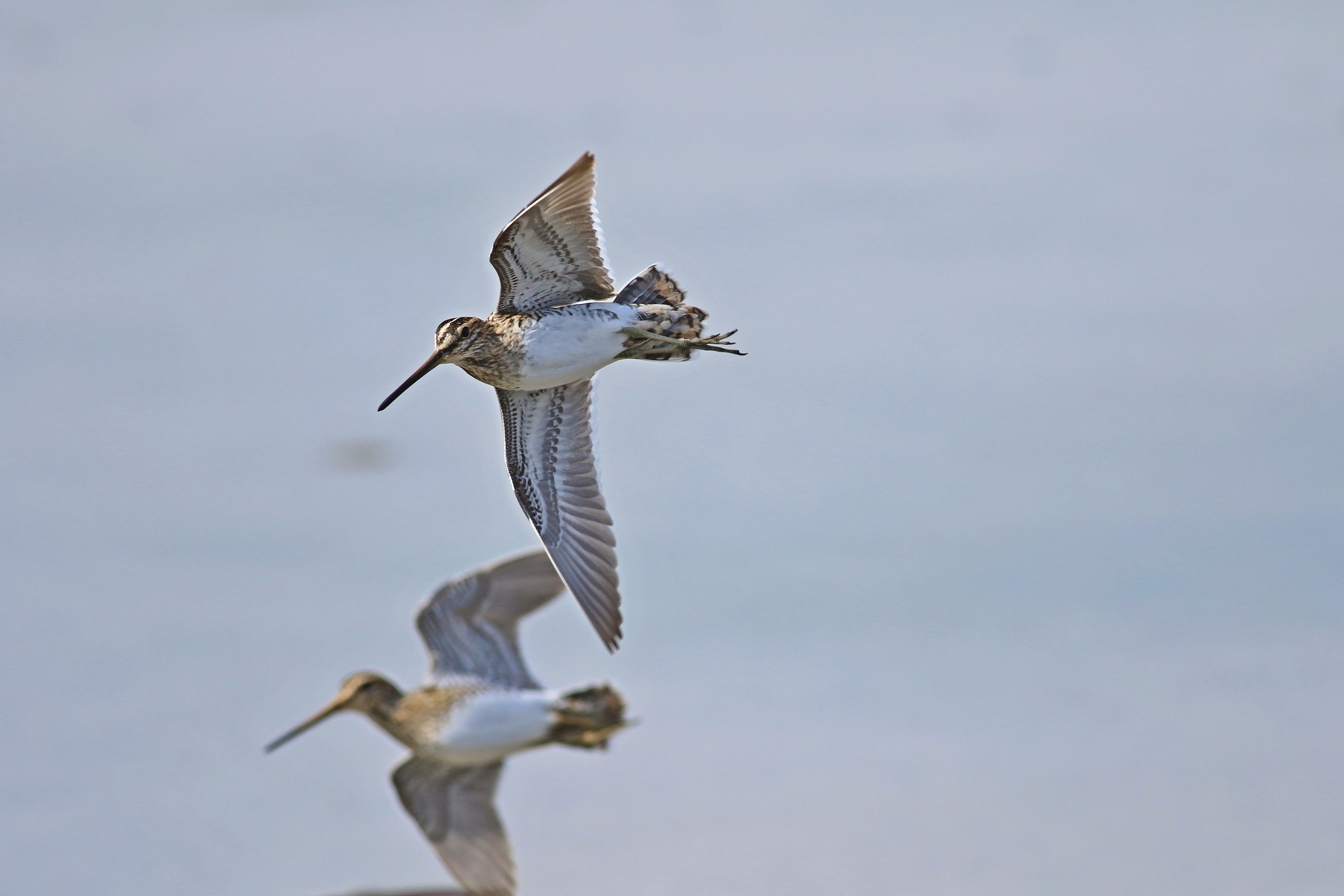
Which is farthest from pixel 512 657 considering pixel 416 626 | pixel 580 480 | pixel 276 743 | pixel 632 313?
pixel 632 313

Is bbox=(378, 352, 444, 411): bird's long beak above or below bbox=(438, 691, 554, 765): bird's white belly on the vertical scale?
above

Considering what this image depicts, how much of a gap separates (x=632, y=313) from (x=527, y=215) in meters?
1.18

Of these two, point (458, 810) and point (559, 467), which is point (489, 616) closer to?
point (458, 810)

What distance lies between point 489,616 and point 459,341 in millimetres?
6002

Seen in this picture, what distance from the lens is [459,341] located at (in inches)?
709

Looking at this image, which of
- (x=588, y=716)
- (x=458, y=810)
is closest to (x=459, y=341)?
(x=588, y=716)

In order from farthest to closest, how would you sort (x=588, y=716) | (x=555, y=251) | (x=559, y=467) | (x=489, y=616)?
(x=489, y=616), (x=588, y=716), (x=559, y=467), (x=555, y=251)

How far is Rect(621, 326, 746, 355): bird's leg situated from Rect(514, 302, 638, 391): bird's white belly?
0.26 feet

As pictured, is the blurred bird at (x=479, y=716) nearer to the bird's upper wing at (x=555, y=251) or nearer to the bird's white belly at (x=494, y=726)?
the bird's white belly at (x=494, y=726)

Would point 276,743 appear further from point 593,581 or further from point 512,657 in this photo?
point 593,581

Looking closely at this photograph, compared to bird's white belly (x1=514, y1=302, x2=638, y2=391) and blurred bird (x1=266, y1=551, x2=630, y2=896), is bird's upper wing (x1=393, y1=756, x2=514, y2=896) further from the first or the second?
bird's white belly (x1=514, y1=302, x2=638, y2=391)

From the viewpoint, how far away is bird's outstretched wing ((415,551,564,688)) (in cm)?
2334

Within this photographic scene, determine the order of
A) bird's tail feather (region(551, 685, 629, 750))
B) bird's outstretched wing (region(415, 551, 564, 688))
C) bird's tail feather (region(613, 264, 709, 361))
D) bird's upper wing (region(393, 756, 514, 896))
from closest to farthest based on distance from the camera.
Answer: bird's tail feather (region(613, 264, 709, 361))
bird's tail feather (region(551, 685, 629, 750))
bird's outstretched wing (region(415, 551, 564, 688))
bird's upper wing (region(393, 756, 514, 896))

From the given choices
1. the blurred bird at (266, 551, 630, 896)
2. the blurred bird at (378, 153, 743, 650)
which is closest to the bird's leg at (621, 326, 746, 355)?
the blurred bird at (378, 153, 743, 650)
